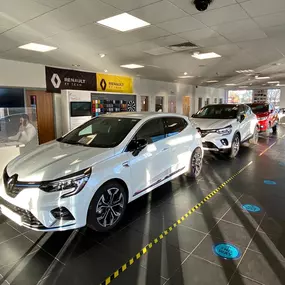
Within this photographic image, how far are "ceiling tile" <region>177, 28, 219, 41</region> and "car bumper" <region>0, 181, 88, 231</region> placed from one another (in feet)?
12.4

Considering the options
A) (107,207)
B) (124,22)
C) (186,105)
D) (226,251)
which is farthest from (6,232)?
(186,105)

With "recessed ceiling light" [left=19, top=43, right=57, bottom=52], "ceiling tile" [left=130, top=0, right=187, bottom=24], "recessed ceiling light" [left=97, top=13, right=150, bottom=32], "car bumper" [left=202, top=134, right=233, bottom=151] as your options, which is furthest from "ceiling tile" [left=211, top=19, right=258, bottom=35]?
"recessed ceiling light" [left=19, top=43, right=57, bottom=52]

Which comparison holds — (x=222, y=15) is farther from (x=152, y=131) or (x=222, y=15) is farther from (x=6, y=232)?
(x=6, y=232)

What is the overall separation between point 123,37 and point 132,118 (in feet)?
7.06

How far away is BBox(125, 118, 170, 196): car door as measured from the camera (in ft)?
10.1

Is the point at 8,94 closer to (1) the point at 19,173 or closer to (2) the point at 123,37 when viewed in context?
(2) the point at 123,37

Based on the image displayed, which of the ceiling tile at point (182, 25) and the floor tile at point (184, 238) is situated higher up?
the ceiling tile at point (182, 25)

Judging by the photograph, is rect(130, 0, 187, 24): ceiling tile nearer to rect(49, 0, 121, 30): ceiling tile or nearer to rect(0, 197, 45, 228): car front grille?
rect(49, 0, 121, 30): ceiling tile

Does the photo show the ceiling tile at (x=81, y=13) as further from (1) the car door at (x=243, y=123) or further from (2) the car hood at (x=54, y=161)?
(1) the car door at (x=243, y=123)

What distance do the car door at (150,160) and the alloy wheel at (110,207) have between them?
0.27m

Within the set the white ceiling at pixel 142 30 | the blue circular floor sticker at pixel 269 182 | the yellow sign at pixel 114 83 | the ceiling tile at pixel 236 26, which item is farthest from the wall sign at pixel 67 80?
the blue circular floor sticker at pixel 269 182

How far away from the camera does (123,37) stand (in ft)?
15.6

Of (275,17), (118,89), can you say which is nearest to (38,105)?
(118,89)

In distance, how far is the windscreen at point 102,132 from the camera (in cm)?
312
